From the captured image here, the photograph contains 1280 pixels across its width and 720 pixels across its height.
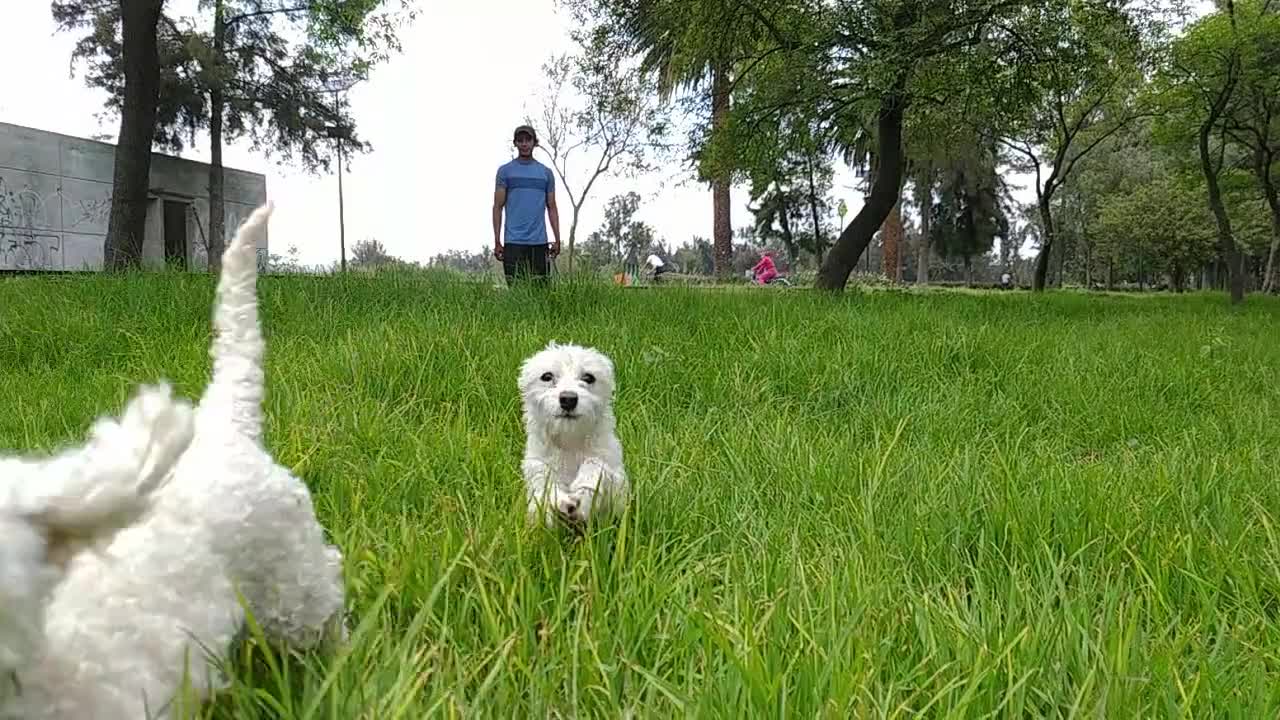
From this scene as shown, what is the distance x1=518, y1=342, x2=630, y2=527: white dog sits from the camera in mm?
2750

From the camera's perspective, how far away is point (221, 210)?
25375 millimetres

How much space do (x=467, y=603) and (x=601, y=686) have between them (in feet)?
1.55

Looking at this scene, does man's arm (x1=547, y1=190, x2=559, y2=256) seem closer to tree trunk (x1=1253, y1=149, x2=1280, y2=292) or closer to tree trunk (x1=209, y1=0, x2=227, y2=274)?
tree trunk (x1=209, y1=0, x2=227, y2=274)

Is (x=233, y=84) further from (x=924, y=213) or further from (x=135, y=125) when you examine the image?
(x=924, y=213)

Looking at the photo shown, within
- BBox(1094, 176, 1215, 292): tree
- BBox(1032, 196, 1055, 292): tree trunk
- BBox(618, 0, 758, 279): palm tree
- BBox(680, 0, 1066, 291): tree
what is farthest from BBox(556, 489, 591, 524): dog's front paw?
BBox(1094, 176, 1215, 292): tree

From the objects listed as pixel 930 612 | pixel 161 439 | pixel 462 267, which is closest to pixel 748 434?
pixel 930 612

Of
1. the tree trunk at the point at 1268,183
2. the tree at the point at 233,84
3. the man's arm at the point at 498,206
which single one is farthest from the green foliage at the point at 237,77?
the tree trunk at the point at 1268,183

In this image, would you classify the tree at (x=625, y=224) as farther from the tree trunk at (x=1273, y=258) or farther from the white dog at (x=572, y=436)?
the white dog at (x=572, y=436)

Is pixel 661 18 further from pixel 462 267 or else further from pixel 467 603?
pixel 467 603

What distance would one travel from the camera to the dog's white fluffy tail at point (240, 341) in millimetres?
1910

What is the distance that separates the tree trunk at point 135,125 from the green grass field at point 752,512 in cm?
587

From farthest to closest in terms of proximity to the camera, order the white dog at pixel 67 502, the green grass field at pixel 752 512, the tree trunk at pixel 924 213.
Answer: the tree trunk at pixel 924 213
the green grass field at pixel 752 512
the white dog at pixel 67 502

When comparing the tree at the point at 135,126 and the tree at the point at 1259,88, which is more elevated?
the tree at the point at 1259,88

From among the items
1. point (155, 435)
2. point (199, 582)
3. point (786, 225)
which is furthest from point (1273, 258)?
point (155, 435)
